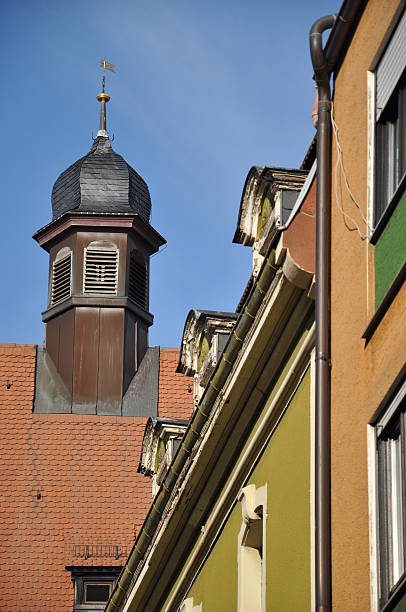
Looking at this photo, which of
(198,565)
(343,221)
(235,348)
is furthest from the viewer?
(198,565)

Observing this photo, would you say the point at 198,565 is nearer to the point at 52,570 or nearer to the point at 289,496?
the point at 289,496

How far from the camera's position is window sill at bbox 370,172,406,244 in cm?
793

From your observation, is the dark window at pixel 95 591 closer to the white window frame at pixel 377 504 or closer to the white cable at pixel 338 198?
the white cable at pixel 338 198

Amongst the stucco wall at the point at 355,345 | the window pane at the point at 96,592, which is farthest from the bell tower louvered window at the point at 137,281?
the stucco wall at the point at 355,345

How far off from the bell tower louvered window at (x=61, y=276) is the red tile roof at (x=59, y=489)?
2.28 metres

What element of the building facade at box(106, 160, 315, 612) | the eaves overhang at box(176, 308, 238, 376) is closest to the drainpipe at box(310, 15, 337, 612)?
the building facade at box(106, 160, 315, 612)

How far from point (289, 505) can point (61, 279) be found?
2227 cm

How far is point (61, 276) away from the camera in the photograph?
32344 millimetres

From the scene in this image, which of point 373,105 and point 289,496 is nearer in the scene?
point 373,105

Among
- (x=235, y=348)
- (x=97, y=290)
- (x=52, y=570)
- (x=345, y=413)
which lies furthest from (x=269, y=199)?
(x=97, y=290)

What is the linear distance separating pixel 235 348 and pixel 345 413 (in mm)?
3215

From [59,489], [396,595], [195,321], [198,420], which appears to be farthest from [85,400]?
[396,595]

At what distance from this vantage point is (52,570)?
27.0 meters

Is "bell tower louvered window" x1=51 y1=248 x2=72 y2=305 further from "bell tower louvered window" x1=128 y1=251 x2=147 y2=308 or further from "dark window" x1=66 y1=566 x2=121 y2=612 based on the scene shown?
"dark window" x1=66 y1=566 x2=121 y2=612
